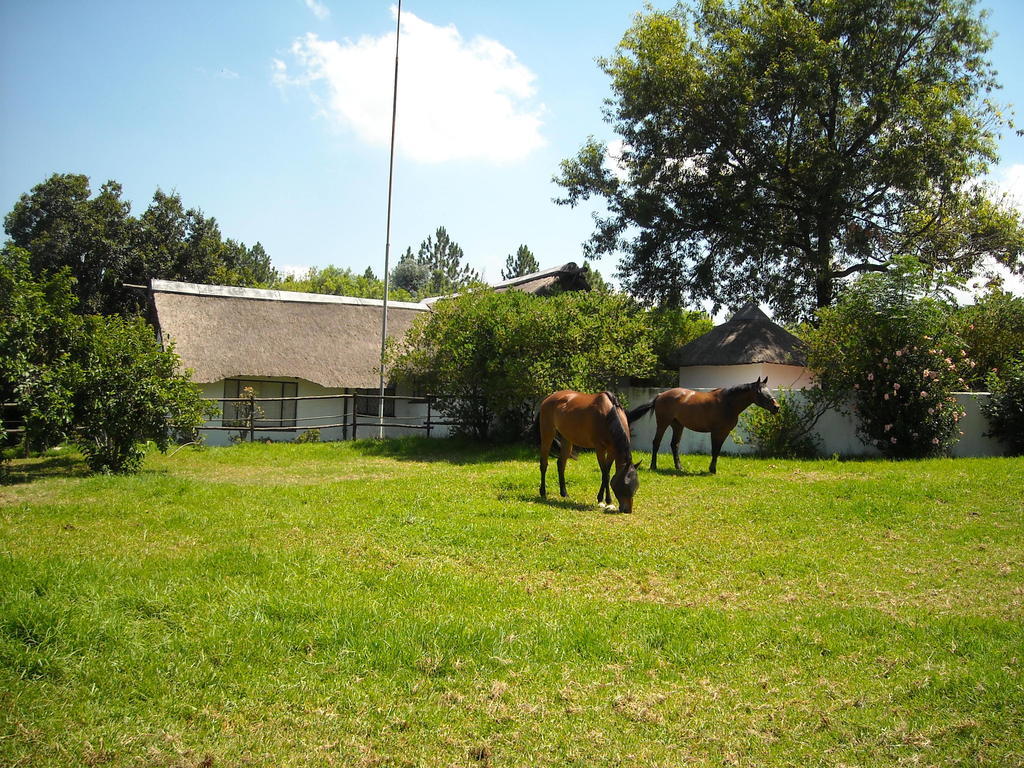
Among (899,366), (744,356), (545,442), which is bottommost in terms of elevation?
(545,442)

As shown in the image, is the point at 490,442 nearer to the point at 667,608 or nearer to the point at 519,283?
the point at 519,283

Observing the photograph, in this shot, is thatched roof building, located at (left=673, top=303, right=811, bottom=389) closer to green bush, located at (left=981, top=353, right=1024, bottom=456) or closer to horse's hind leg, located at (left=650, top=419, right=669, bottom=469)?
green bush, located at (left=981, top=353, right=1024, bottom=456)

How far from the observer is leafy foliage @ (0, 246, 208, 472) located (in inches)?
494

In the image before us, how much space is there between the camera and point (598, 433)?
33.2 feet

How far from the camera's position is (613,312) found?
18.5m

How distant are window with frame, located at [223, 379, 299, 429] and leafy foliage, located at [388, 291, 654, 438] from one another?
21.9 feet

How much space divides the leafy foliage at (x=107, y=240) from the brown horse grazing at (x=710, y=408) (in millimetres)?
29514

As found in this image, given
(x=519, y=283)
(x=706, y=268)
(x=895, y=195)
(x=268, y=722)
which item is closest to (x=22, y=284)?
(x=268, y=722)

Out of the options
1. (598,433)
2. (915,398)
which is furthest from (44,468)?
(915,398)

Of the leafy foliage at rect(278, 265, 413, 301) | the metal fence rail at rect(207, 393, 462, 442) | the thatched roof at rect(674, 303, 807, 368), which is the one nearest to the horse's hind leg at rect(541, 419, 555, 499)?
the metal fence rail at rect(207, 393, 462, 442)

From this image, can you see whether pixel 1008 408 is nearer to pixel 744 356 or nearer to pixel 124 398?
pixel 744 356

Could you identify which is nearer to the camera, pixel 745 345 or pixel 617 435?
pixel 617 435

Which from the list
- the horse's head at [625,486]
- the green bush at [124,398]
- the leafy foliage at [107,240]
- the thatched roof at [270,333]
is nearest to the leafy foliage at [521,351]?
the thatched roof at [270,333]

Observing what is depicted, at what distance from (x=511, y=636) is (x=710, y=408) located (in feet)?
31.5
